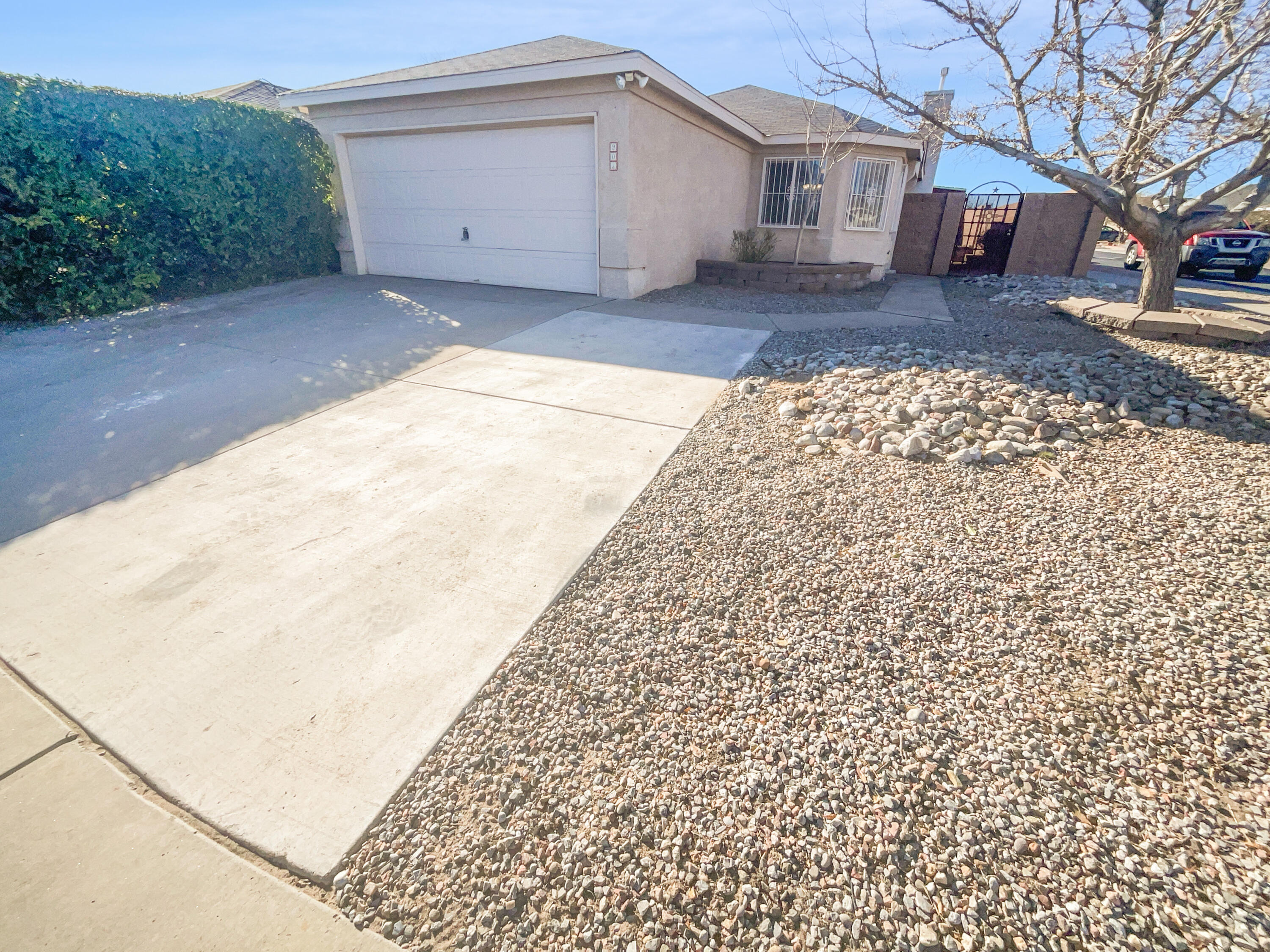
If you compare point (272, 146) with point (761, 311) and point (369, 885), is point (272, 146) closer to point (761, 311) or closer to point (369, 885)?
point (761, 311)

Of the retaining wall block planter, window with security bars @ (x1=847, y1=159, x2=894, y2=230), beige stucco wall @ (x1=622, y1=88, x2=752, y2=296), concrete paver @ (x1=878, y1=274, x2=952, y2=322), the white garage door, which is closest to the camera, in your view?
beige stucco wall @ (x1=622, y1=88, x2=752, y2=296)

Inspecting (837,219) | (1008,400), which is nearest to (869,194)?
(837,219)

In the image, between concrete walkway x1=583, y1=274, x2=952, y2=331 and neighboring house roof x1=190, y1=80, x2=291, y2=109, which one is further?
neighboring house roof x1=190, y1=80, x2=291, y2=109

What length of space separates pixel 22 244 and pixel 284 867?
8327 millimetres

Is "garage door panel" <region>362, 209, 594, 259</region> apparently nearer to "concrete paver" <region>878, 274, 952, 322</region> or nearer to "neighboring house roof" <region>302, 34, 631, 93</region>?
"neighboring house roof" <region>302, 34, 631, 93</region>

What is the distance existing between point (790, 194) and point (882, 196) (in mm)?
1956

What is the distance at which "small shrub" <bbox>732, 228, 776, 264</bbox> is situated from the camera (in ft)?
35.6

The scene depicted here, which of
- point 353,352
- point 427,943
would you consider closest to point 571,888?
point 427,943

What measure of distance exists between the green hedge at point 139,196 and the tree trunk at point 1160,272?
11834mm

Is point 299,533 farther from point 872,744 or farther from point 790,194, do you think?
point 790,194

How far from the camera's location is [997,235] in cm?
1351

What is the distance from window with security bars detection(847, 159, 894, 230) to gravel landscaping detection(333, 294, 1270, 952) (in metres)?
10.5

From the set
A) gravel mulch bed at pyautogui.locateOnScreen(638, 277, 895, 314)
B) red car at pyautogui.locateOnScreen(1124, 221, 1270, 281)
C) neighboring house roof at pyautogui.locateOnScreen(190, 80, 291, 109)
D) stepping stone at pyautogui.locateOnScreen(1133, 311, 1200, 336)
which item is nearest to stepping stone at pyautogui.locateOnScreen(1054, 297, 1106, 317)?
stepping stone at pyautogui.locateOnScreen(1133, 311, 1200, 336)

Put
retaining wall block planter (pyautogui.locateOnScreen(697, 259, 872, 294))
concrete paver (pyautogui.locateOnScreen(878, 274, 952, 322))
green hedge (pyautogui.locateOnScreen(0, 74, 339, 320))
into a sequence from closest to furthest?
green hedge (pyautogui.locateOnScreen(0, 74, 339, 320)), concrete paver (pyautogui.locateOnScreen(878, 274, 952, 322)), retaining wall block planter (pyautogui.locateOnScreen(697, 259, 872, 294))
